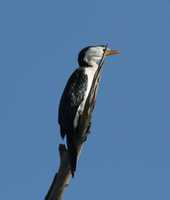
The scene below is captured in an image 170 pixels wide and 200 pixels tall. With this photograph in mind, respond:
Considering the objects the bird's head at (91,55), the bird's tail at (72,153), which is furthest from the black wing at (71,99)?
the bird's tail at (72,153)

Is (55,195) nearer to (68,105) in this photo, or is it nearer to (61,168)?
(61,168)

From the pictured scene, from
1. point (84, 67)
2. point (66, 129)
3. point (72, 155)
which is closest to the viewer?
point (72, 155)

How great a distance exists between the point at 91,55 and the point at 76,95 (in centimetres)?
171

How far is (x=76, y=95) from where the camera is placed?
15742 millimetres

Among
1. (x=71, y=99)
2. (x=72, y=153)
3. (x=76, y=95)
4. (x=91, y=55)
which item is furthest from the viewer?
(x=91, y=55)

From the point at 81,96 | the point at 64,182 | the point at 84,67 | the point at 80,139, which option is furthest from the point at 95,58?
the point at 64,182

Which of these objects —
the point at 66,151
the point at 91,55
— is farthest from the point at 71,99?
the point at 66,151

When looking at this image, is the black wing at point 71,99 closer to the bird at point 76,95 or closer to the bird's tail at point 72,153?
the bird at point 76,95

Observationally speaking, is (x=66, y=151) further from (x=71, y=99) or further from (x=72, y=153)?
(x=71, y=99)

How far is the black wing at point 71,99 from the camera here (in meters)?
14.5

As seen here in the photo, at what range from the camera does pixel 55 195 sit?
1177 cm

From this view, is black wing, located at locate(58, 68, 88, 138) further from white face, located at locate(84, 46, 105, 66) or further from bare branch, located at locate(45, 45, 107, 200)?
bare branch, located at locate(45, 45, 107, 200)

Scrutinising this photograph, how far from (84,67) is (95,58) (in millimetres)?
312

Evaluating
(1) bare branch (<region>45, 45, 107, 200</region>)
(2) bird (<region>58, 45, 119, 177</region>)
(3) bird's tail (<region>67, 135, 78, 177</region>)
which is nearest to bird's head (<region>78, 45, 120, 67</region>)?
(2) bird (<region>58, 45, 119, 177</region>)
